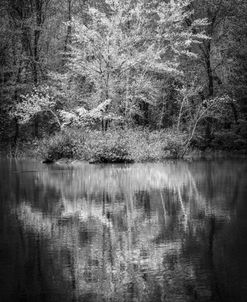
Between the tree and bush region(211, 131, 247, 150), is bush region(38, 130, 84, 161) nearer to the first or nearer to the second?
the tree

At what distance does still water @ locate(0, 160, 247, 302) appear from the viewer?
20.0ft

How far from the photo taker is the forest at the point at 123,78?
3425cm

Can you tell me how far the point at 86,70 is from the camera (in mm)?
37812

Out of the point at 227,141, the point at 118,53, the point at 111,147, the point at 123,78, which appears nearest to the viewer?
the point at 111,147

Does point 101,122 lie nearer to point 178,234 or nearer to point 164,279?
point 178,234

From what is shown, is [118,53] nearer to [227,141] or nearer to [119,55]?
[119,55]

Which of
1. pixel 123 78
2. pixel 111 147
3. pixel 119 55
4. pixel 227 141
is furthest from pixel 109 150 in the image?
pixel 227 141

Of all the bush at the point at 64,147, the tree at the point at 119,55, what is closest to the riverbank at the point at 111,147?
the bush at the point at 64,147

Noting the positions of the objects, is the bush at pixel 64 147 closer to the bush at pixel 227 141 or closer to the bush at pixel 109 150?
the bush at pixel 109 150

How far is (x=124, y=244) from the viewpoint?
8570 mm

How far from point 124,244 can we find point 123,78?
31.9m

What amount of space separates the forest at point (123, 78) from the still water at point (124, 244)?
1573 cm

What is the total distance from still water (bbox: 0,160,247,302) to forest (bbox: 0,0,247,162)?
51.6 ft

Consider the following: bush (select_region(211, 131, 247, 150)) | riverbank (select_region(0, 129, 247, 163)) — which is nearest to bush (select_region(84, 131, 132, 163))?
riverbank (select_region(0, 129, 247, 163))
